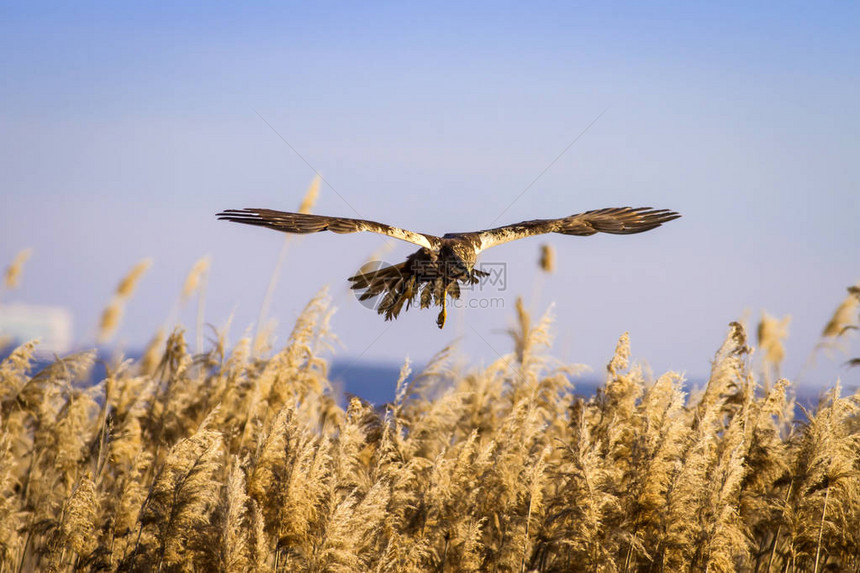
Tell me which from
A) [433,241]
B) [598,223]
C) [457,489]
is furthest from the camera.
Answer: [598,223]

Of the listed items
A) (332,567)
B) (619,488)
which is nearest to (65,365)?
(332,567)

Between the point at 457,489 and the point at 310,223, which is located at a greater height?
the point at 310,223

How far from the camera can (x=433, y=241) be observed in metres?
8.27

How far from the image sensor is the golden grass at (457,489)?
19.7 feet

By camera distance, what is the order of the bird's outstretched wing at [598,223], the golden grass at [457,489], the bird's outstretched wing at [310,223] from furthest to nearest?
1. the bird's outstretched wing at [598,223]
2. the bird's outstretched wing at [310,223]
3. the golden grass at [457,489]

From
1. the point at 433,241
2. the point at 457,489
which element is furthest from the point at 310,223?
the point at 457,489

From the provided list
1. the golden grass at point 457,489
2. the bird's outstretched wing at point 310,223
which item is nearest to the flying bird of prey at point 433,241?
the bird's outstretched wing at point 310,223

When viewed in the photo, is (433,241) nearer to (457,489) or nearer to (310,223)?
(310,223)

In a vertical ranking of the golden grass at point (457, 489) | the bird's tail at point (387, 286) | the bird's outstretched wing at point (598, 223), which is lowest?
the golden grass at point (457, 489)

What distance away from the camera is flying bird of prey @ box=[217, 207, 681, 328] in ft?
25.1

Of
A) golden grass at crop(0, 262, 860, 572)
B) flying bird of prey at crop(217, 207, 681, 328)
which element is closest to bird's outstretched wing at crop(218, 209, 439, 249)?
flying bird of prey at crop(217, 207, 681, 328)

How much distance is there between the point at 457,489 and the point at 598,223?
4347 millimetres

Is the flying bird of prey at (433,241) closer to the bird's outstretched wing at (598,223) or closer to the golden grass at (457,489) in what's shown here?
the bird's outstretched wing at (598,223)

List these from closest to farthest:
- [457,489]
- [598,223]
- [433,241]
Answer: [457,489] → [433,241] → [598,223]
